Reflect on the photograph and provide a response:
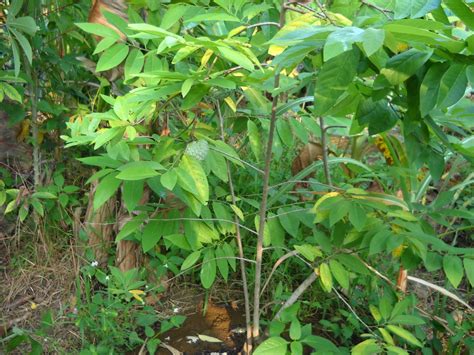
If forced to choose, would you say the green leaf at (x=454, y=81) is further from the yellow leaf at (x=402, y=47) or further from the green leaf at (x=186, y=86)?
the green leaf at (x=186, y=86)

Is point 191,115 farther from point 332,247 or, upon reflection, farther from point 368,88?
point 368,88

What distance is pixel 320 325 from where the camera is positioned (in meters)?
2.17

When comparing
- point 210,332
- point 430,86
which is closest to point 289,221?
point 210,332

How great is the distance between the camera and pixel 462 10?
35.3 inches

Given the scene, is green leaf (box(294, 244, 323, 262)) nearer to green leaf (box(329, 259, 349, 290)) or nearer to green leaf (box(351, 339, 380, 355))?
green leaf (box(329, 259, 349, 290))

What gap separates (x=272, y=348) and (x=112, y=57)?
920 millimetres

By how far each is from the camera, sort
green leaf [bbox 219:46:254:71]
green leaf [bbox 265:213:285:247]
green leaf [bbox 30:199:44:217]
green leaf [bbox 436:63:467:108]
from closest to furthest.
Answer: green leaf [bbox 436:63:467:108]
green leaf [bbox 219:46:254:71]
green leaf [bbox 265:213:285:247]
green leaf [bbox 30:199:44:217]

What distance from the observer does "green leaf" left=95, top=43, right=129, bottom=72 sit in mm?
1454

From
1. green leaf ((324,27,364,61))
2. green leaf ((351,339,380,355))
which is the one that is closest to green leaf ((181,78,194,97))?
green leaf ((324,27,364,61))

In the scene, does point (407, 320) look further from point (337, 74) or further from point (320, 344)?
point (337, 74)

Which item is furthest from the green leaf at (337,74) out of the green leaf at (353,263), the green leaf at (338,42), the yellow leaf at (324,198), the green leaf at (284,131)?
the green leaf at (353,263)

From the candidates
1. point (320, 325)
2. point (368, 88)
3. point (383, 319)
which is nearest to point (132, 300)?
point (320, 325)

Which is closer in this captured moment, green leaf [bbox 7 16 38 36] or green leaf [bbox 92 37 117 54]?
green leaf [bbox 92 37 117 54]

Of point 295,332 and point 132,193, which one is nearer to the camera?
point 132,193
